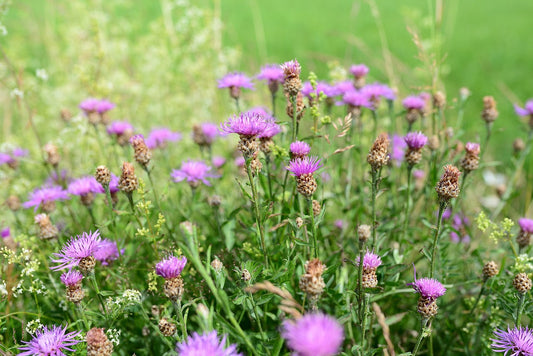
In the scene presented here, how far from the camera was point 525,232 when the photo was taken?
69.6 inches

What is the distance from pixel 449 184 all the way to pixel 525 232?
2.16 ft

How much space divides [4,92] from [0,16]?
9.86ft

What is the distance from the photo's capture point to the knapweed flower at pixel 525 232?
175 cm

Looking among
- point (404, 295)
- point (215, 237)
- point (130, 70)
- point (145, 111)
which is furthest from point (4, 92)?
point (404, 295)

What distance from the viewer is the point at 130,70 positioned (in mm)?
4980

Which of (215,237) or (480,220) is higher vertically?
(215,237)

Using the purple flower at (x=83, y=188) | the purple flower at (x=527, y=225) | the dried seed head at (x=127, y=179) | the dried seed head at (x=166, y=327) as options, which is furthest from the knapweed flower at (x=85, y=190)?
the purple flower at (x=527, y=225)

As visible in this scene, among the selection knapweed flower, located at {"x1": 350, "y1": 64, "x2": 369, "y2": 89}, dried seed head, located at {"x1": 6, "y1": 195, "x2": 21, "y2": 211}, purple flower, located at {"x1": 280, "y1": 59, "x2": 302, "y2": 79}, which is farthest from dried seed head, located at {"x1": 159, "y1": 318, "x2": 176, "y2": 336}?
knapweed flower, located at {"x1": 350, "y1": 64, "x2": 369, "y2": 89}

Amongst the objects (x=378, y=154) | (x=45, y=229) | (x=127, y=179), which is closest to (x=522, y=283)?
(x=378, y=154)

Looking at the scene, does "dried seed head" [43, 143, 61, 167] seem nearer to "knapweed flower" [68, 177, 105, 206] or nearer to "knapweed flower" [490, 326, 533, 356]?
"knapweed flower" [68, 177, 105, 206]

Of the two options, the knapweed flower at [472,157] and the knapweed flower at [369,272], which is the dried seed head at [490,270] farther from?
the knapweed flower at [369,272]

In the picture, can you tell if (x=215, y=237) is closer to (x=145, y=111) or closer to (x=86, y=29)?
(x=145, y=111)

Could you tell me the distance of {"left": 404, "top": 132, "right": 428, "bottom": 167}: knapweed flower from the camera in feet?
5.51

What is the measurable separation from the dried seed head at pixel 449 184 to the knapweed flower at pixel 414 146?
32 centimetres
